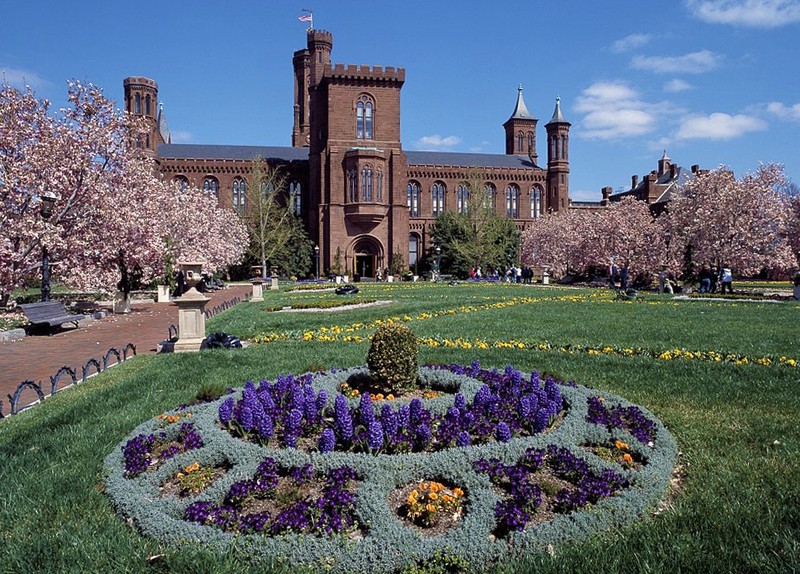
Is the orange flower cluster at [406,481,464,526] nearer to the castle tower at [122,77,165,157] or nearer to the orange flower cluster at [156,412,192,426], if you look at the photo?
the orange flower cluster at [156,412,192,426]

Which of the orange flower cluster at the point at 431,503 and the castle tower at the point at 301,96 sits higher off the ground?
the castle tower at the point at 301,96

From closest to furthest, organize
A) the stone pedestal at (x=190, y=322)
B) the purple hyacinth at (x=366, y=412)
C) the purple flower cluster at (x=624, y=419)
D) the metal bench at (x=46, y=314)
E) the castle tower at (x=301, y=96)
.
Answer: the purple hyacinth at (x=366, y=412), the purple flower cluster at (x=624, y=419), the stone pedestal at (x=190, y=322), the metal bench at (x=46, y=314), the castle tower at (x=301, y=96)

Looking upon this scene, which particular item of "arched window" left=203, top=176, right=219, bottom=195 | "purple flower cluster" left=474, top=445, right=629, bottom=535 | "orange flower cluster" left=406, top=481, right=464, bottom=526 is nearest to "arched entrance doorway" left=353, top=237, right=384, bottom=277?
"arched window" left=203, top=176, right=219, bottom=195

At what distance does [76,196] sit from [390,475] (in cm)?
1700

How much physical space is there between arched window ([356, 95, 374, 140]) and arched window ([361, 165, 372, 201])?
330 cm

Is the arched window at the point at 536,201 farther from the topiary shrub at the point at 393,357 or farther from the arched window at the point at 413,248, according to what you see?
the topiary shrub at the point at 393,357

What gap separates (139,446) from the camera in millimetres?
4637

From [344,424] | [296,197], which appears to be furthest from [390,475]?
[296,197]

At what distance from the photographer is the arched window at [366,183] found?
46.3 m

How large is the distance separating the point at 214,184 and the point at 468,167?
24.6m

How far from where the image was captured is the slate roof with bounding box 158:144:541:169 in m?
56.5

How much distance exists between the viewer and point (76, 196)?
17.3m

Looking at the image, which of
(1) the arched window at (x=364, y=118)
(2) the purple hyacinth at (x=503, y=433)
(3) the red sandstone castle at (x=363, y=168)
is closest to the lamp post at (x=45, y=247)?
(2) the purple hyacinth at (x=503, y=433)

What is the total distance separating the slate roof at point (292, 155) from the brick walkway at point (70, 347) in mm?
41217
